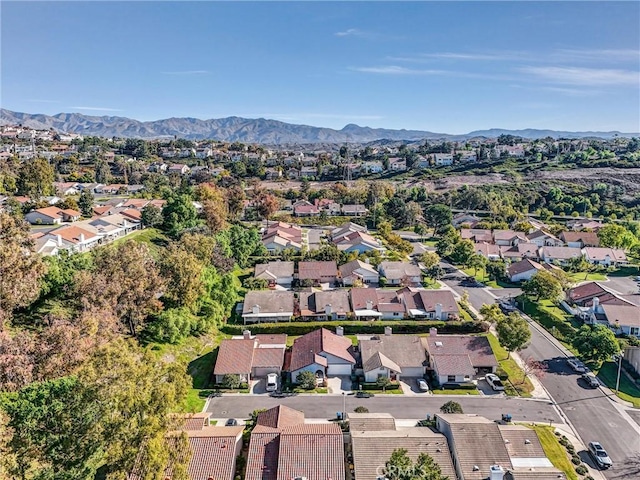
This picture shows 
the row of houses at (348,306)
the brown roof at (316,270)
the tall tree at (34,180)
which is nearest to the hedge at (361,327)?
the row of houses at (348,306)

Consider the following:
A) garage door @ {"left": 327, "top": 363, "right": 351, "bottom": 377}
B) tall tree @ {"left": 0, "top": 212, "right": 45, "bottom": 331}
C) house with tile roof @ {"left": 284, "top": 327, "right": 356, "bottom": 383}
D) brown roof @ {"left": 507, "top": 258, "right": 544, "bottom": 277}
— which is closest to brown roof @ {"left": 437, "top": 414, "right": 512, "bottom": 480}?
garage door @ {"left": 327, "top": 363, "right": 351, "bottom": 377}

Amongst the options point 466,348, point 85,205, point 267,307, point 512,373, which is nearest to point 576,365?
point 512,373

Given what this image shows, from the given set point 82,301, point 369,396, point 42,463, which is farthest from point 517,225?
point 42,463

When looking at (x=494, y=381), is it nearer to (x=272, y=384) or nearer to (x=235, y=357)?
(x=272, y=384)

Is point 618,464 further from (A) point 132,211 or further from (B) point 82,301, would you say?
(A) point 132,211

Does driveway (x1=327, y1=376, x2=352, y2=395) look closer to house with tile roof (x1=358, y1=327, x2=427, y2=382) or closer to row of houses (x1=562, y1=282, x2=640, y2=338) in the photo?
house with tile roof (x1=358, y1=327, x2=427, y2=382)

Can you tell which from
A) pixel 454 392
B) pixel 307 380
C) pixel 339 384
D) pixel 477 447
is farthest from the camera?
pixel 339 384
